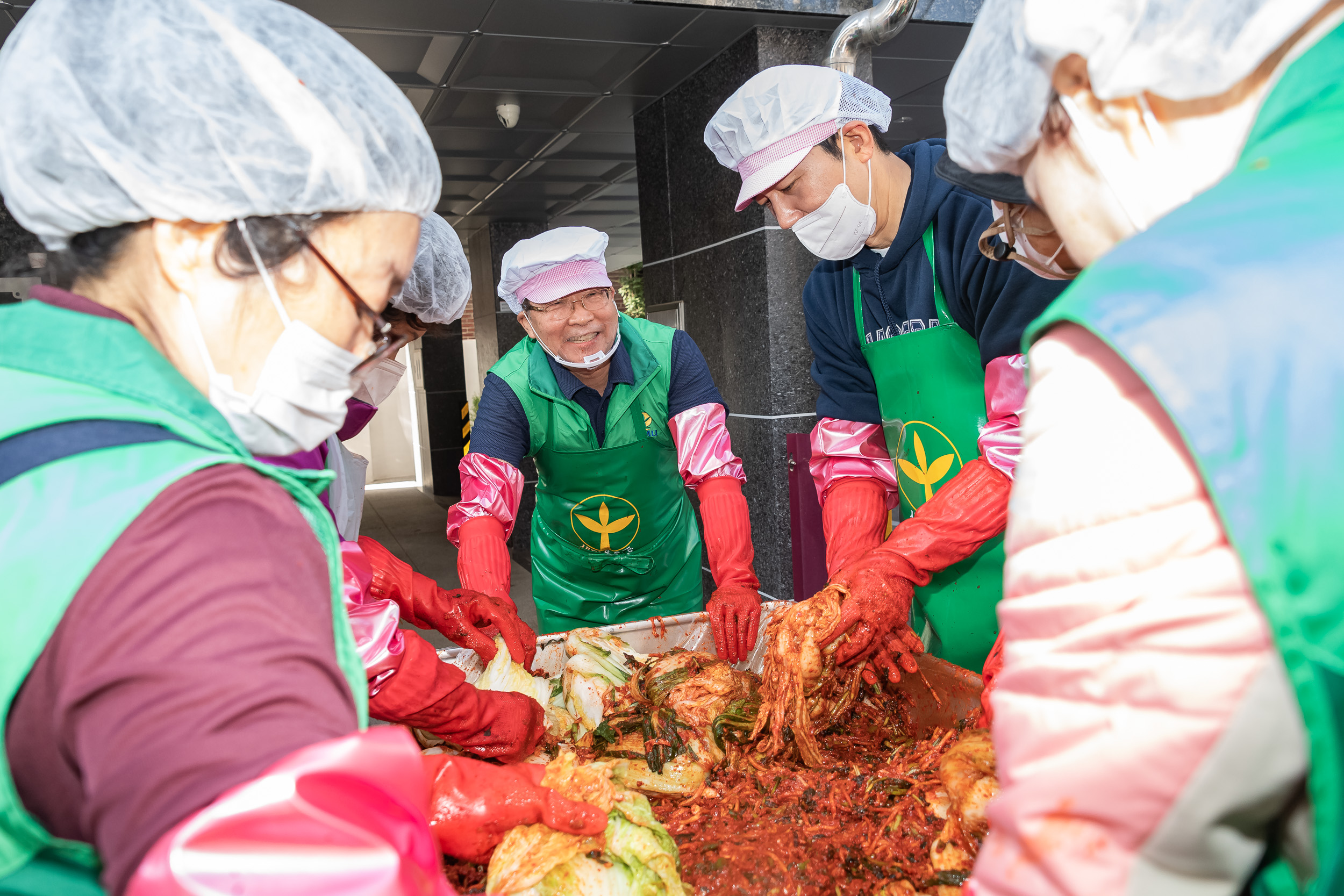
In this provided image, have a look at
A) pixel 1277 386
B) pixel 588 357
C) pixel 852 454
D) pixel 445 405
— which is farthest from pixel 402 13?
pixel 445 405

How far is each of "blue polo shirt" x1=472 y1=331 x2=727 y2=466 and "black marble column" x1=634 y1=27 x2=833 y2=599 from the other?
880 millimetres

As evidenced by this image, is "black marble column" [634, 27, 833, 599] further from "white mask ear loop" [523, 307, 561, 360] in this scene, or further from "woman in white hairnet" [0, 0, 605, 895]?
"woman in white hairnet" [0, 0, 605, 895]

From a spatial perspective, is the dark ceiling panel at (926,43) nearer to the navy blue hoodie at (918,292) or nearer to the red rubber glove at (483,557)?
the navy blue hoodie at (918,292)

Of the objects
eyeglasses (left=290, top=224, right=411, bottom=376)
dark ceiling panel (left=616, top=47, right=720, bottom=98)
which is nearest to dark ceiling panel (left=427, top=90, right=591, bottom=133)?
A: dark ceiling panel (left=616, top=47, right=720, bottom=98)

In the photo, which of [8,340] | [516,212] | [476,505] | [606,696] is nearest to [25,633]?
[8,340]

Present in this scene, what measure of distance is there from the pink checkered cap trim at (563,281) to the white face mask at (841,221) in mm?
930

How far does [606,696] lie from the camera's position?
2059mm

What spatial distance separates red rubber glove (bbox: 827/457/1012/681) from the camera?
6.48 ft

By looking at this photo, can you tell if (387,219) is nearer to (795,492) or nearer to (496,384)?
(496,384)

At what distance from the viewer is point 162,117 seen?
2.85 ft

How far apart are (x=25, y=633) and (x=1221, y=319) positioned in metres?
0.95

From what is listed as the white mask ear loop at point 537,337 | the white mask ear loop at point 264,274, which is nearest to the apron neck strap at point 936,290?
the white mask ear loop at point 537,337

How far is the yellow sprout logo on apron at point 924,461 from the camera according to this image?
250cm

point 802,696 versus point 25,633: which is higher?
point 25,633
